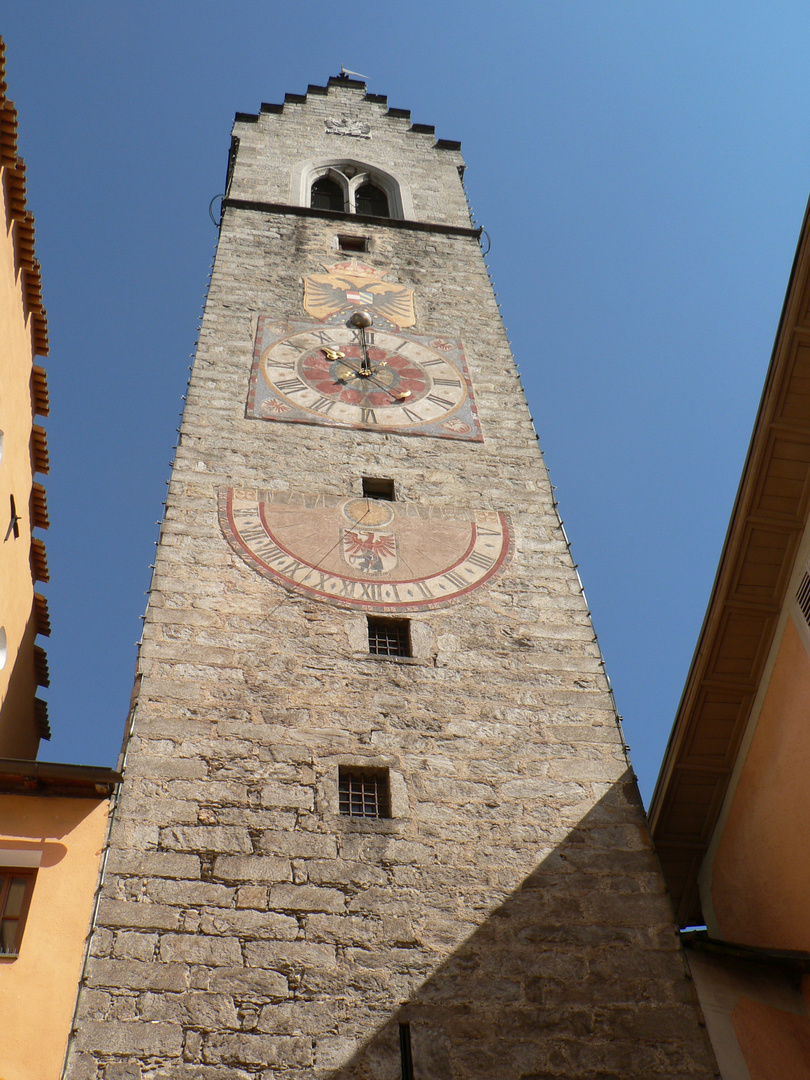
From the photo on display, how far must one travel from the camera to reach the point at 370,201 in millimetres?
18578

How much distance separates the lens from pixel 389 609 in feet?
29.6

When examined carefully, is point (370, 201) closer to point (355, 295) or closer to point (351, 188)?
point (351, 188)

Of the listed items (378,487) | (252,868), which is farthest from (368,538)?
(252,868)

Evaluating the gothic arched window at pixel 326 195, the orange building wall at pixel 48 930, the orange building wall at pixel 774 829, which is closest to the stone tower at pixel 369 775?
the orange building wall at pixel 48 930

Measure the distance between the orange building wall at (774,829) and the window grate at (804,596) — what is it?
6.4 inches

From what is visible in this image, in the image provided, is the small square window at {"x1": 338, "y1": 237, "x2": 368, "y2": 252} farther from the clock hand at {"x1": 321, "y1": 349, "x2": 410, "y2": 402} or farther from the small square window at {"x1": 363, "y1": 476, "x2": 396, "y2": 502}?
the small square window at {"x1": 363, "y1": 476, "x2": 396, "y2": 502}

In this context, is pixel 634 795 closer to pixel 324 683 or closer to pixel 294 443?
pixel 324 683

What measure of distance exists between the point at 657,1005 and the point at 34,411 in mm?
7497

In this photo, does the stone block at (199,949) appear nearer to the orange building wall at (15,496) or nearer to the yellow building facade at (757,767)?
the yellow building facade at (757,767)

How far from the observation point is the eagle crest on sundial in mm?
13609

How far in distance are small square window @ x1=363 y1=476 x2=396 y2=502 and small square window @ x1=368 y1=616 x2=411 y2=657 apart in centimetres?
190

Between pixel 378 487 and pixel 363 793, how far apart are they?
12.6ft

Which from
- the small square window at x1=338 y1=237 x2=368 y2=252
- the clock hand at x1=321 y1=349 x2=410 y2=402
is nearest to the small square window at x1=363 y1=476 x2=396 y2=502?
the clock hand at x1=321 y1=349 x2=410 y2=402

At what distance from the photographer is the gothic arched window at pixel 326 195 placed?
18078mm
